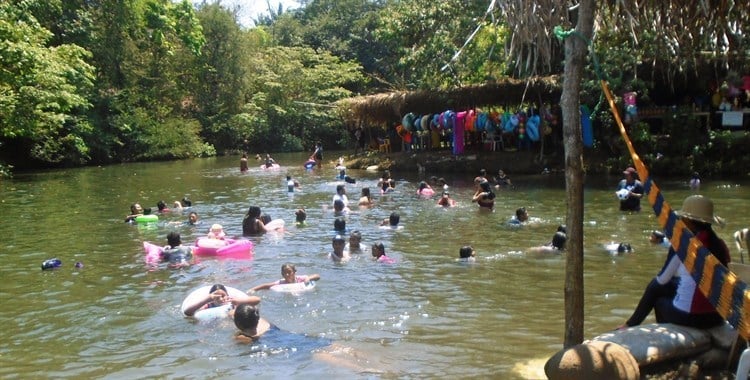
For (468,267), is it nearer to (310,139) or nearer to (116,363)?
(116,363)

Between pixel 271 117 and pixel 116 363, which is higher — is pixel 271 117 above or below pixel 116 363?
above

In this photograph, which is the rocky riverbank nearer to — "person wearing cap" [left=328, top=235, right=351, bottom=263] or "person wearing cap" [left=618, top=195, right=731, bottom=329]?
"person wearing cap" [left=328, top=235, right=351, bottom=263]

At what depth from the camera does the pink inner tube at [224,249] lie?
13258 millimetres

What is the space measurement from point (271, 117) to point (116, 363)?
46.4 m

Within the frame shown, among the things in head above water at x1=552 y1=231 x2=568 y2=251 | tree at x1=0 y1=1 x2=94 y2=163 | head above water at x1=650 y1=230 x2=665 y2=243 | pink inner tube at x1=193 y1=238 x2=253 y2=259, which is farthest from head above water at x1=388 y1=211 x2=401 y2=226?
tree at x1=0 y1=1 x2=94 y2=163

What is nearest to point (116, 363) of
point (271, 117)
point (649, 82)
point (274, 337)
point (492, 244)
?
point (274, 337)

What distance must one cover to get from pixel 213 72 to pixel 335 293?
43990 mm

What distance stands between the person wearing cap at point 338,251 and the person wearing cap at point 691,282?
683cm

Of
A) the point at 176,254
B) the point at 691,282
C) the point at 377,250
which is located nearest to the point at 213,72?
the point at 176,254

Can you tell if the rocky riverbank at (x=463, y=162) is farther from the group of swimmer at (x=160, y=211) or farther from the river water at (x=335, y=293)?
the group of swimmer at (x=160, y=211)

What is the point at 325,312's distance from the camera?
966 centimetres

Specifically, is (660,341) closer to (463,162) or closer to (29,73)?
(463,162)

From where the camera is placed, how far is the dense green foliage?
86.8 feet

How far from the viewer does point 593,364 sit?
514 cm
